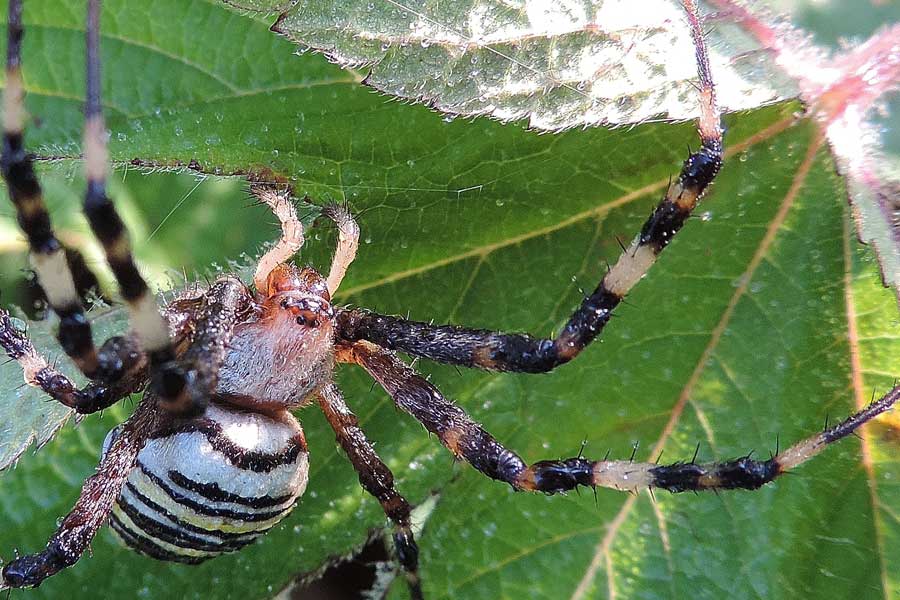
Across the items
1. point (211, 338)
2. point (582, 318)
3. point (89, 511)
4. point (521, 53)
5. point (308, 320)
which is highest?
point (521, 53)

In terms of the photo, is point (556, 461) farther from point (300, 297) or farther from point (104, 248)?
point (104, 248)

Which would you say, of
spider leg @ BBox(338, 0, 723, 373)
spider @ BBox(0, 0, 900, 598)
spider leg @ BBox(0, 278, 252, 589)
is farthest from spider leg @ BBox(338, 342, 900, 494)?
spider leg @ BBox(0, 278, 252, 589)

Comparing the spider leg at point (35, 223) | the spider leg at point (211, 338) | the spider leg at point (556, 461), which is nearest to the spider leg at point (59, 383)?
the spider leg at point (211, 338)

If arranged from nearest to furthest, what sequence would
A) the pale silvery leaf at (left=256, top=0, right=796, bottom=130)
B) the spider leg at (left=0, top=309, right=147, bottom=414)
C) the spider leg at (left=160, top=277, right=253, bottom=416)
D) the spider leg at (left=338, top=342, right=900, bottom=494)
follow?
the pale silvery leaf at (left=256, top=0, right=796, bottom=130), the spider leg at (left=160, top=277, right=253, bottom=416), the spider leg at (left=338, top=342, right=900, bottom=494), the spider leg at (left=0, top=309, right=147, bottom=414)

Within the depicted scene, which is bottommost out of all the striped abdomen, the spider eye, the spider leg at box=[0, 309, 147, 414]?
the striped abdomen

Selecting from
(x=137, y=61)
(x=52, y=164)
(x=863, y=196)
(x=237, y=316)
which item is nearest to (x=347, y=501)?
(x=237, y=316)

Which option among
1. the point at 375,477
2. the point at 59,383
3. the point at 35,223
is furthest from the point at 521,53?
the point at 59,383

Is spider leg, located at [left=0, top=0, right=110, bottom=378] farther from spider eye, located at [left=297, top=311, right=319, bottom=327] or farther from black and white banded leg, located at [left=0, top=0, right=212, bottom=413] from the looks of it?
spider eye, located at [left=297, top=311, right=319, bottom=327]

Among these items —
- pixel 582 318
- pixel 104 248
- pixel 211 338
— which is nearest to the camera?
pixel 104 248
